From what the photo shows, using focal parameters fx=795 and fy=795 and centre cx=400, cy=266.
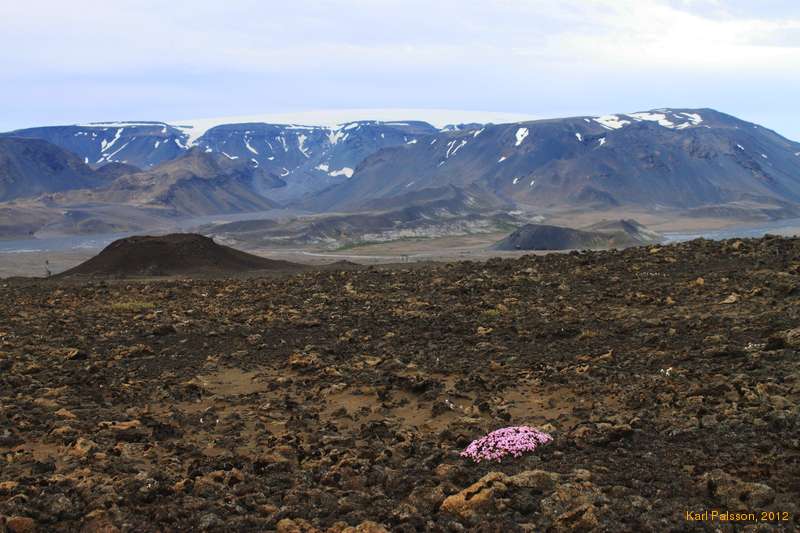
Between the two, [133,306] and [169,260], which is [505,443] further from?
[169,260]

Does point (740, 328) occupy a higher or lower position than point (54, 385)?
higher

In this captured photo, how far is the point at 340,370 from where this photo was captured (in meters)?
13.3

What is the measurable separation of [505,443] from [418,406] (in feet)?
9.23

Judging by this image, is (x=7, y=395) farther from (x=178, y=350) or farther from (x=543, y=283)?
(x=543, y=283)

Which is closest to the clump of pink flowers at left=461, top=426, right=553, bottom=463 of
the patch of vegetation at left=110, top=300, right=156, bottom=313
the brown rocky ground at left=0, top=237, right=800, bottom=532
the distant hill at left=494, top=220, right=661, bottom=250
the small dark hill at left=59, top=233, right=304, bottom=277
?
the brown rocky ground at left=0, top=237, right=800, bottom=532

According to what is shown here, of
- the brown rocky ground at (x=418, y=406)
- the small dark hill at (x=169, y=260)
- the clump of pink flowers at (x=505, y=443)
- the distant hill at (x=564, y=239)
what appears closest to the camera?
the brown rocky ground at (x=418, y=406)

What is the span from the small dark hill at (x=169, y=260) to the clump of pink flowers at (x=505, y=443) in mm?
39332

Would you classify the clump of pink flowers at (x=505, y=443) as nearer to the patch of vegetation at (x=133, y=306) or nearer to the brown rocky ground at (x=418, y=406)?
the brown rocky ground at (x=418, y=406)

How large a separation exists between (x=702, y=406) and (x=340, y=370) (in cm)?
610

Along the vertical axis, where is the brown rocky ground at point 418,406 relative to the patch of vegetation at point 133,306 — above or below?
above

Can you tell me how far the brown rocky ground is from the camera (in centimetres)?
705

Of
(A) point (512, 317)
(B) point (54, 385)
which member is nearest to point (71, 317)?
(B) point (54, 385)

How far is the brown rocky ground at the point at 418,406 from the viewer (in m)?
7.05

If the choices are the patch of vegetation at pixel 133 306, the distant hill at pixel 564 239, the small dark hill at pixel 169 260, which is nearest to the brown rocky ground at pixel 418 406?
the patch of vegetation at pixel 133 306
